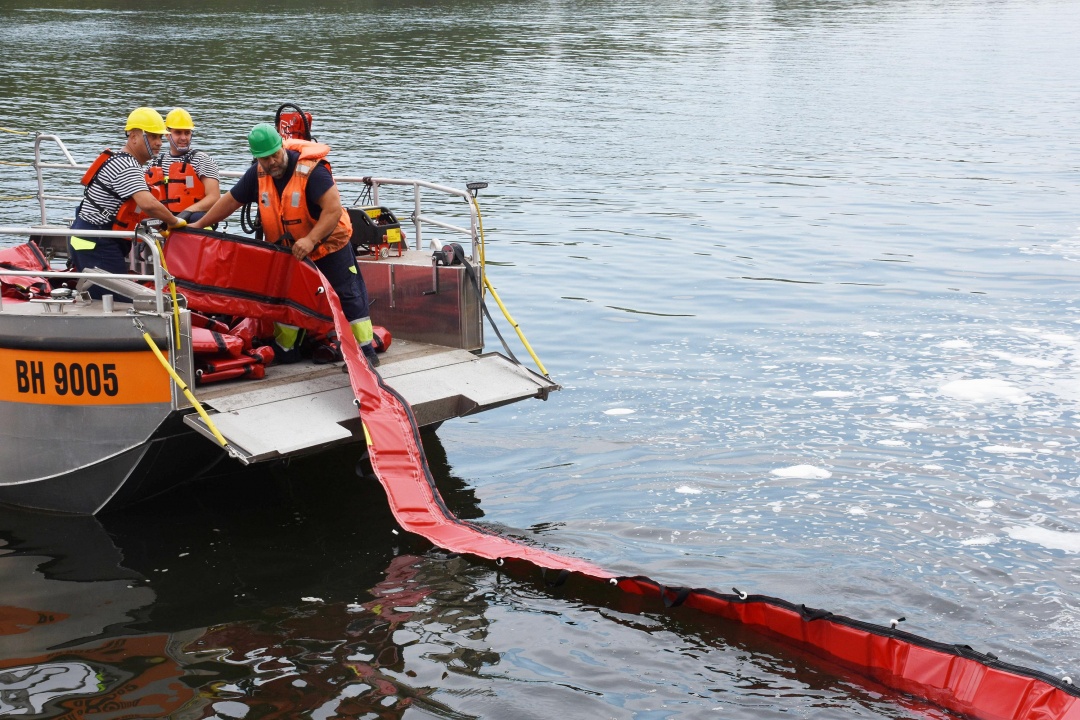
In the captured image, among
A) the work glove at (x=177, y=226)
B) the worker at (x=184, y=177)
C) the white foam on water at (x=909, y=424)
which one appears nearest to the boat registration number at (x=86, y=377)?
the work glove at (x=177, y=226)

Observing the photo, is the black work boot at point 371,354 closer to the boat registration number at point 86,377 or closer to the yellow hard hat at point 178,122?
the boat registration number at point 86,377

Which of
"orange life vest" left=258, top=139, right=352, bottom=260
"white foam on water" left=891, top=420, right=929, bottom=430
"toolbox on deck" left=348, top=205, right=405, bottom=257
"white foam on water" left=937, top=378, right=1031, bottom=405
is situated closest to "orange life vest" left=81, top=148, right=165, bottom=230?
"orange life vest" left=258, top=139, right=352, bottom=260

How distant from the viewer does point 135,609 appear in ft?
23.0

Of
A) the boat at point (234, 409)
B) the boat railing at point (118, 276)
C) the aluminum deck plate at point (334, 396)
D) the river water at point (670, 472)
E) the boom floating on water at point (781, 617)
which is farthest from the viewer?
the aluminum deck plate at point (334, 396)

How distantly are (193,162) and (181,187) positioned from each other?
0.22 metres

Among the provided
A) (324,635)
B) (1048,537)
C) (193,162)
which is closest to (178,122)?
(193,162)

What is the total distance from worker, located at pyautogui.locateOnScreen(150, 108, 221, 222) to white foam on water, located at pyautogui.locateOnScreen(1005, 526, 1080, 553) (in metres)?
6.04

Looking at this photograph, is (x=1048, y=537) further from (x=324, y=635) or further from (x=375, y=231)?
(x=375, y=231)

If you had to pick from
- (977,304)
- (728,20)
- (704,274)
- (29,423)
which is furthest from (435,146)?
(728,20)

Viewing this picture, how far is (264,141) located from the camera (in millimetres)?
7664

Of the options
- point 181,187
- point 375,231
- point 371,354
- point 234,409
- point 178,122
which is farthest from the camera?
point 375,231

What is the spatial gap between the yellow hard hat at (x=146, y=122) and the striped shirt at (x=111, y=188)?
21 cm

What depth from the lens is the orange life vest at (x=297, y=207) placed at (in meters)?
7.96

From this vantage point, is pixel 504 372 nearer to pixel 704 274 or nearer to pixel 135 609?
pixel 135 609
